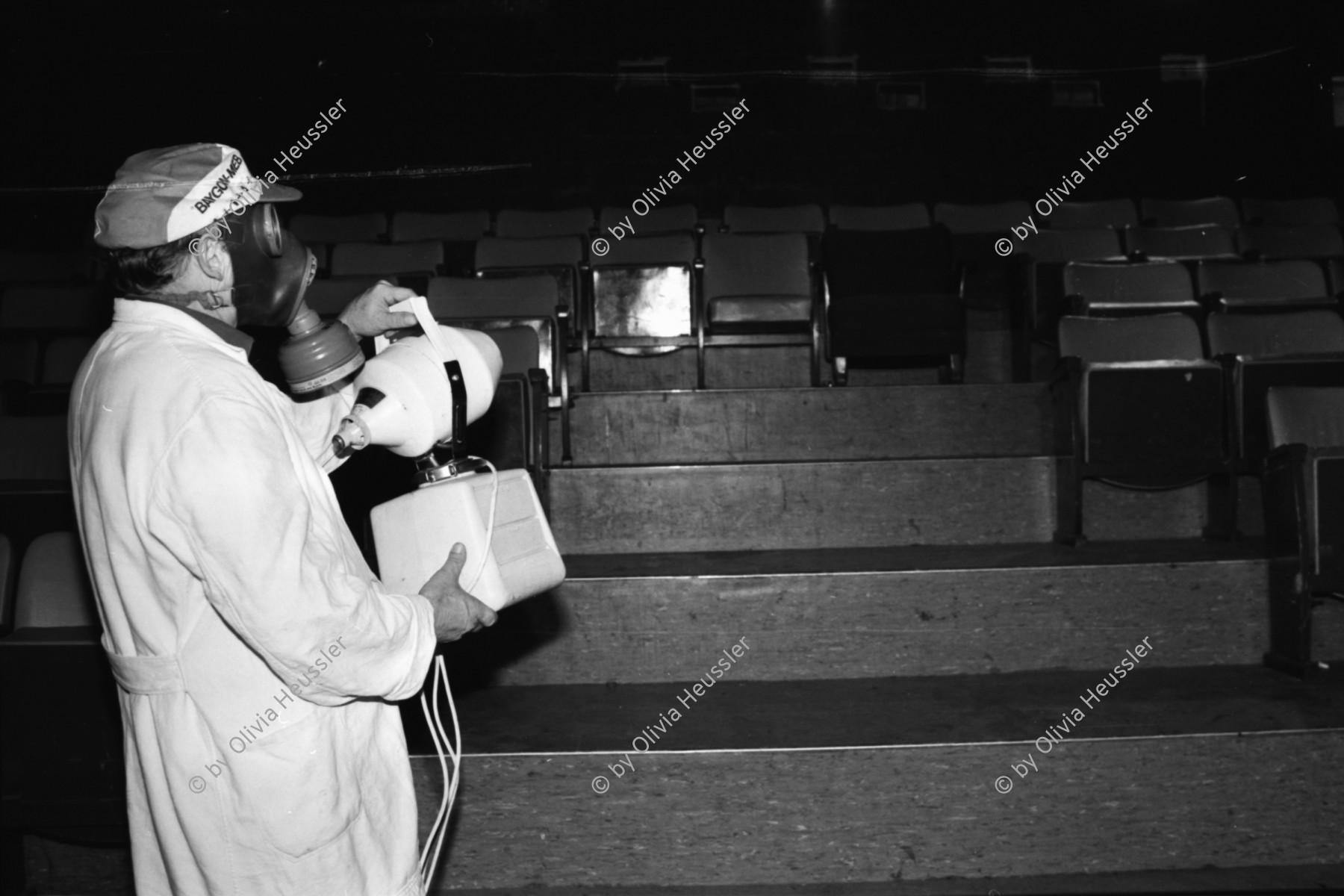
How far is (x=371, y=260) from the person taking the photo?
3.92m

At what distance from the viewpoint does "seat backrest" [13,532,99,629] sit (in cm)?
167

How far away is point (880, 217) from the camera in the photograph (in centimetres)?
455

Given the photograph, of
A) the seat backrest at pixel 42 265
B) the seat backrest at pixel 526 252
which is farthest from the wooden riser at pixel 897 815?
the seat backrest at pixel 42 265

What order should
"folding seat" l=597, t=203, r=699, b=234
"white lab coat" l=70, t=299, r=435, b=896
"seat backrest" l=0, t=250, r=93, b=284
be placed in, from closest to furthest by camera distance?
"white lab coat" l=70, t=299, r=435, b=896
"seat backrest" l=0, t=250, r=93, b=284
"folding seat" l=597, t=203, r=699, b=234

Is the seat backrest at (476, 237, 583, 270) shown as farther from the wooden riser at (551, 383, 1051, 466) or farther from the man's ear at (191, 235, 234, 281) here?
the man's ear at (191, 235, 234, 281)

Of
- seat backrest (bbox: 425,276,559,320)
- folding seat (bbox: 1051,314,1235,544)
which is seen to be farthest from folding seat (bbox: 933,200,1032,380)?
seat backrest (bbox: 425,276,559,320)

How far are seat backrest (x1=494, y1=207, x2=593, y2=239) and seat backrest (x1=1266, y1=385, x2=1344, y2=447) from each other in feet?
9.28

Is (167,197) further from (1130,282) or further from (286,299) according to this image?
(1130,282)

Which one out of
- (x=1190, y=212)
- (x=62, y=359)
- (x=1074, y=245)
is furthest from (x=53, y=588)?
(x=1190, y=212)

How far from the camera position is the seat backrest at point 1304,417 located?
2.33m

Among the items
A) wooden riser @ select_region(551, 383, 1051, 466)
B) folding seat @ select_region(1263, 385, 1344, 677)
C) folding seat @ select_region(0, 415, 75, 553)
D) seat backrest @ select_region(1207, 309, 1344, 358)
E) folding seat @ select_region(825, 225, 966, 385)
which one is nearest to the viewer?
folding seat @ select_region(1263, 385, 1344, 677)

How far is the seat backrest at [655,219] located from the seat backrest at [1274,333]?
2.17 m

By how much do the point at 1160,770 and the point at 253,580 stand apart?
1456 millimetres

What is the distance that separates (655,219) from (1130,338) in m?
2.42
